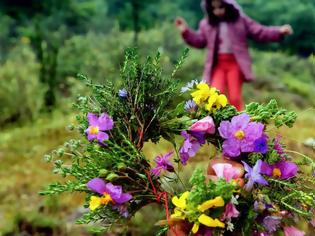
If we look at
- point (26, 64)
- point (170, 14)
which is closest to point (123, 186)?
point (26, 64)

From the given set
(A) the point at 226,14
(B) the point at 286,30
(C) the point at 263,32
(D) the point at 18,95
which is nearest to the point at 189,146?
(B) the point at 286,30

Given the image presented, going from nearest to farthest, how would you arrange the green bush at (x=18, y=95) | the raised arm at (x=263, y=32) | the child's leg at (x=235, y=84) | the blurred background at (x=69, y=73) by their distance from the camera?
the blurred background at (x=69, y=73) → the raised arm at (x=263, y=32) → the child's leg at (x=235, y=84) → the green bush at (x=18, y=95)

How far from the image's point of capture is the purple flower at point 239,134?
5.29 ft

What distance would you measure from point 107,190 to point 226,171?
27 cm

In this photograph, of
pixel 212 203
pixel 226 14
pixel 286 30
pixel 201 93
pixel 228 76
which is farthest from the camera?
pixel 228 76

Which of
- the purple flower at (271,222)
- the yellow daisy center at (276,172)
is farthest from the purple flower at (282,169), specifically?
the purple flower at (271,222)

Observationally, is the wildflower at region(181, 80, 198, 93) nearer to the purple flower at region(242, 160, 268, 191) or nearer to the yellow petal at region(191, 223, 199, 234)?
the purple flower at region(242, 160, 268, 191)

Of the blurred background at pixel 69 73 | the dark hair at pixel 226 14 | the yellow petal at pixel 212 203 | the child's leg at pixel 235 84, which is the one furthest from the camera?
the child's leg at pixel 235 84

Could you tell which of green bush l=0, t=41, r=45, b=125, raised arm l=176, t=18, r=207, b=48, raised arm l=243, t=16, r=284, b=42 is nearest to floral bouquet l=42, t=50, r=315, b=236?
raised arm l=243, t=16, r=284, b=42

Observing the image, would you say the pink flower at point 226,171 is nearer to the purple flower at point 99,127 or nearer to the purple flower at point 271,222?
the purple flower at point 271,222

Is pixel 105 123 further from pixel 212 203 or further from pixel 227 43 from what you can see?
pixel 227 43

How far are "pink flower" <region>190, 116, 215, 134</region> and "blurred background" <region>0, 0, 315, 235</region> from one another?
220 millimetres

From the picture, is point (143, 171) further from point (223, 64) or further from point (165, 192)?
point (223, 64)

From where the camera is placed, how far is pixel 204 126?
5.40 feet
